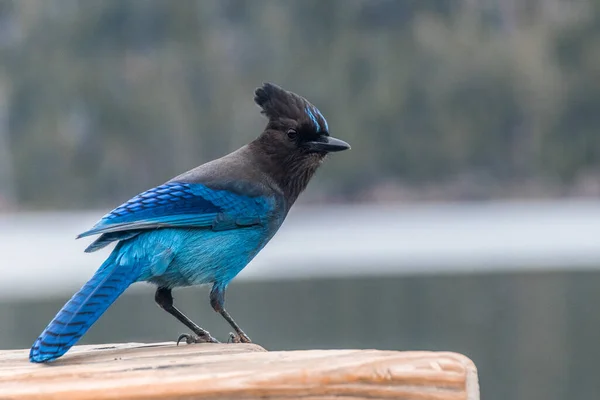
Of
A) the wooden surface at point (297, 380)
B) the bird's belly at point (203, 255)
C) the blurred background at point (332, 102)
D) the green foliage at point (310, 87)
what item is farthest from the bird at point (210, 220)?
the green foliage at point (310, 87)

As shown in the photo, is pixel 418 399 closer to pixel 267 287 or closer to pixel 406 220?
pixel 267 287

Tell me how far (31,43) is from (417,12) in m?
8.16

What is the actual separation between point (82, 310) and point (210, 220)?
26.7 inches

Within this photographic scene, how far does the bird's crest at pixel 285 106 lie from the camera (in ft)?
11.0

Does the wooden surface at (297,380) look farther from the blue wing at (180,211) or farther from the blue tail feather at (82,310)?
the blue wing at (180,211)

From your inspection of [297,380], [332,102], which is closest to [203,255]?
[297,380]

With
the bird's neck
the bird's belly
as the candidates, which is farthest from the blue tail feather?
the bird's neck

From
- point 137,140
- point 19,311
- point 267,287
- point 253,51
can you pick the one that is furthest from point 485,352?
point 253,51

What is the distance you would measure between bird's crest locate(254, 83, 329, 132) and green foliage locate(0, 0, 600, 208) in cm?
1547

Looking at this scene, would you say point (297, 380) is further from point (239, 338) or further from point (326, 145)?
point (326, 145)

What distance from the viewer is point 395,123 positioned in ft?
67.3

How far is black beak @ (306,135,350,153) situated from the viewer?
11.1 ft

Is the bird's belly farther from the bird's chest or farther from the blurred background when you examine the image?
the blurred background

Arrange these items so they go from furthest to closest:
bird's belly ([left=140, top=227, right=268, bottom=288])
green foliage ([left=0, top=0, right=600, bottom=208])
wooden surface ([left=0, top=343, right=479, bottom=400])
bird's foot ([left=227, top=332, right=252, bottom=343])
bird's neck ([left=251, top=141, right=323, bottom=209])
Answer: green foliage ([left=0, top=0, right=600, bottom=208]), bird's neck ([left=251, top=141, right=323, bottom=209]), bird's foot ([left=227, top=332, right=252, bottom=343]), bird's belly ([left=140, top=227, right=268, bottom=288]), wooden surface ([left=0, top=343, right=479, bottom=400])
